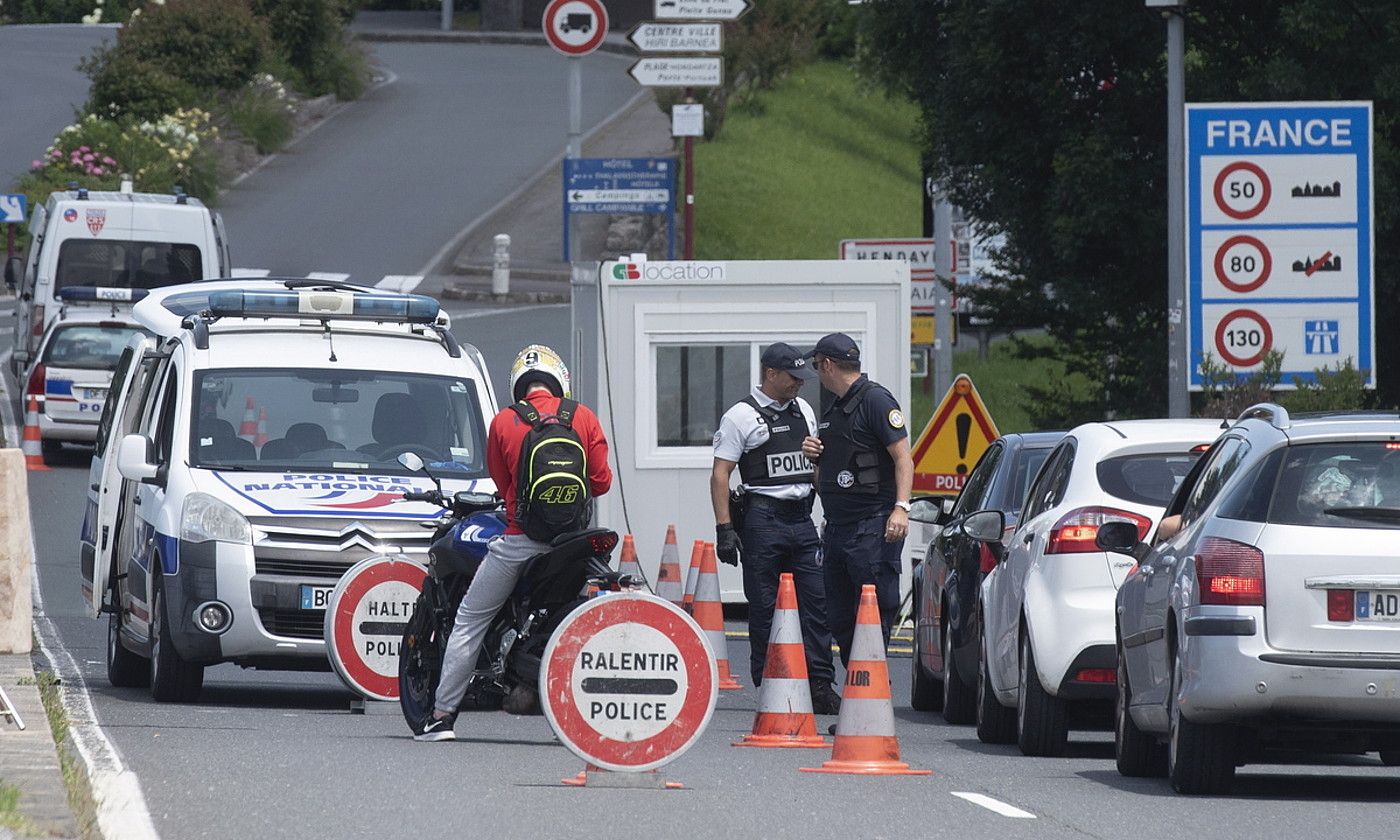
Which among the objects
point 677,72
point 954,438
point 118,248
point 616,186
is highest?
point 677,72

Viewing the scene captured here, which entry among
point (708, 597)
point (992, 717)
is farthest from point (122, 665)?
point (992, 717)

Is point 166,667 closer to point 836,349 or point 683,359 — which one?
point 836,349

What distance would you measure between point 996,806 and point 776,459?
13.1 feet

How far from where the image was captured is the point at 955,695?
13820 millimetres

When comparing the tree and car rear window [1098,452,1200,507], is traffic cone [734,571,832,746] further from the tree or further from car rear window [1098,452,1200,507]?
the tree

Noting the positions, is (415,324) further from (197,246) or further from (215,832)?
(197,246)

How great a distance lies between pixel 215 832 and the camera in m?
8.33

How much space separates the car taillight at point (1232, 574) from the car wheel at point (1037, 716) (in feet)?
6.94

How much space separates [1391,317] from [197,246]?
14970 mm

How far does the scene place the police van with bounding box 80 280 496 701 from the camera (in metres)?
13.3

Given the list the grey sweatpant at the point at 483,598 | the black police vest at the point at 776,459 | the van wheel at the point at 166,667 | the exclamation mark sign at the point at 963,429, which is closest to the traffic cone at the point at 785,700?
the grey sweatpant at the point at 483,598

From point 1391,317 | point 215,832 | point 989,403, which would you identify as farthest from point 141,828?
point 989,403

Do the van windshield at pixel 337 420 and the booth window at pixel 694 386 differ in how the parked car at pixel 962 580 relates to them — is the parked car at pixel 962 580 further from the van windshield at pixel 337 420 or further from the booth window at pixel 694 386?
the booth window at pixel 694 386

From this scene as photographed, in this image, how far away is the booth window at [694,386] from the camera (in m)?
20.0
